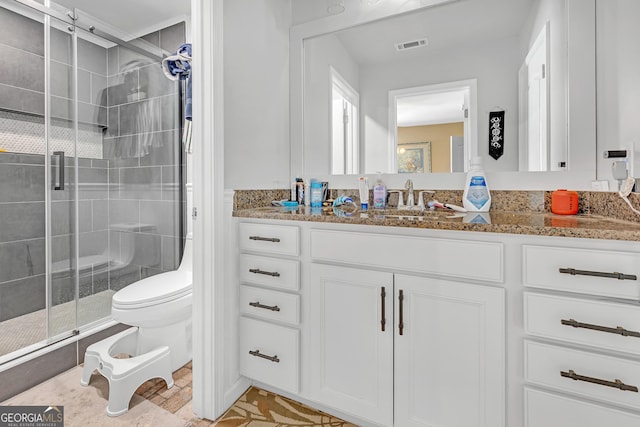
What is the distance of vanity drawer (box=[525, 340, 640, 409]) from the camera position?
81 centimetres

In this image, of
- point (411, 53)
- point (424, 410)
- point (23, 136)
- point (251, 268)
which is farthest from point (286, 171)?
point (23, 136)

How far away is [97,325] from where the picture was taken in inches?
75.2

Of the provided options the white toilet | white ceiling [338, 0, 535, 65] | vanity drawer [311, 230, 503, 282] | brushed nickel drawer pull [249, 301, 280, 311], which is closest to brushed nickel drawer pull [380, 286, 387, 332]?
vanity drawer [311, 230, 503, 282]

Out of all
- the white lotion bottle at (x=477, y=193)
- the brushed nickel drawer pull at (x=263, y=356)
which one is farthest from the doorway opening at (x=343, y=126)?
the brushed nickel drawer pull at (x=263, y=356)

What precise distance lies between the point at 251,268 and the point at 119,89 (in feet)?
6.43

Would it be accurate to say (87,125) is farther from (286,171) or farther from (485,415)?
(485,415)

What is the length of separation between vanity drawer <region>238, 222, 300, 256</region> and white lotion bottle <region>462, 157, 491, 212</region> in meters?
0.85

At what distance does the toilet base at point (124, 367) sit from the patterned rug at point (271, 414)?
43 centimetres

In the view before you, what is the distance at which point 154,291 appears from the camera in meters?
1.53

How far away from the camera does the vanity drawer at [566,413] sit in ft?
2.72

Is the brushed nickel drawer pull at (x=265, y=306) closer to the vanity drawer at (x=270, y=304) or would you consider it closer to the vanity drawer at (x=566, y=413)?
the vanity drawer at (x=270, y=304)

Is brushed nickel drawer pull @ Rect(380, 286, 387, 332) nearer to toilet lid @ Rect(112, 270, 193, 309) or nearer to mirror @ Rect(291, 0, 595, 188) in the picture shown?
mirror @ Rect(291, 0, 595, 188)

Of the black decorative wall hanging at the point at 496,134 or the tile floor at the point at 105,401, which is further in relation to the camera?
the black decorative wall hanging at the point at 496,134

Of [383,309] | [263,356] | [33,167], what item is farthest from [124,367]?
[33,167]
